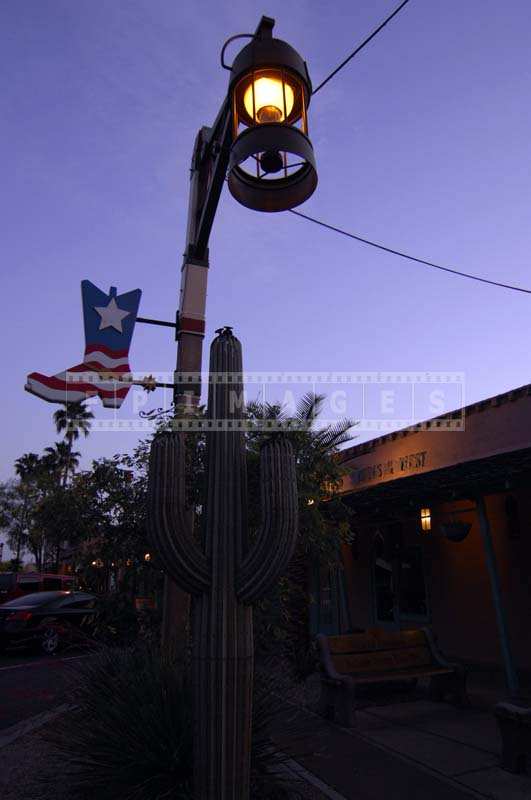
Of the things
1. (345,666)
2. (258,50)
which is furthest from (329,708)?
(258,50)

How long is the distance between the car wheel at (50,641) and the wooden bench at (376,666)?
8700 mm

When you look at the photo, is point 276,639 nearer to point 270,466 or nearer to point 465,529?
point 270,466

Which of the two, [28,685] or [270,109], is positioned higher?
[270,109]

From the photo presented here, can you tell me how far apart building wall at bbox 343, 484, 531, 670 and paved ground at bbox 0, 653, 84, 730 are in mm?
6863

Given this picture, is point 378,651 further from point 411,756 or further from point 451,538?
point 451,538

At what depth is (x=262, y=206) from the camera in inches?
125

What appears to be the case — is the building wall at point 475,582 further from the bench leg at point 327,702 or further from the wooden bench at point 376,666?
the bench leg at point 327,702

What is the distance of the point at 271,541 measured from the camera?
3703 mm

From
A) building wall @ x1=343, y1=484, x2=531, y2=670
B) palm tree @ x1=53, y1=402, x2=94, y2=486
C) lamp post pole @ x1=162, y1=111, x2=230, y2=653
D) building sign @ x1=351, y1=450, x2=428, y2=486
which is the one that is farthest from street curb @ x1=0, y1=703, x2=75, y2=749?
palm tree @ x1=53, y1=402, x2=94, y2=486

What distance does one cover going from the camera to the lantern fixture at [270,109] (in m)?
3.08

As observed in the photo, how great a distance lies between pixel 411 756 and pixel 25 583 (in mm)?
14895

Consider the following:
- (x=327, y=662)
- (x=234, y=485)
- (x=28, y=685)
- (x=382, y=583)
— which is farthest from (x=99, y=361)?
(x=382, y=583)

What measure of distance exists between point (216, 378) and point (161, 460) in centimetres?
80

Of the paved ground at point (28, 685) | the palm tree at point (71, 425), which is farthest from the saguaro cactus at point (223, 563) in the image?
the palm tree at point (71, 425)
